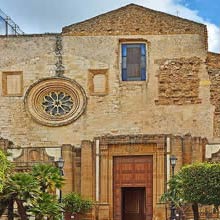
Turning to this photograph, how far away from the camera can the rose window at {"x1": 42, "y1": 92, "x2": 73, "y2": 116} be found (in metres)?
49.1

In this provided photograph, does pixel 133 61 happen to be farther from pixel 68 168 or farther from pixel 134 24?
pixel 68 168

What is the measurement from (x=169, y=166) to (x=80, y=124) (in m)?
6.53

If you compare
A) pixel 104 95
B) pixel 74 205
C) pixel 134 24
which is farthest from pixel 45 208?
pixel 134 24

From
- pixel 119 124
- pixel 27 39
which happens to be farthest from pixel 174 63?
pixel 27 39

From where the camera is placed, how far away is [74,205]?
140 ft

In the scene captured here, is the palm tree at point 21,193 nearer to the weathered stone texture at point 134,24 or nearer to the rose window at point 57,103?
the rose window at point 57,103

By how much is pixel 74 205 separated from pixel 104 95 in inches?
333

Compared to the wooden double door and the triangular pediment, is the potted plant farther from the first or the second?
the triangular pediment

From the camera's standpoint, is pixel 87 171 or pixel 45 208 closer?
pixel 45 208

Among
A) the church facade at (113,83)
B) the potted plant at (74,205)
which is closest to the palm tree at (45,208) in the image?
the potted plant at (74,205)

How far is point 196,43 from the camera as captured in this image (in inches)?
1921

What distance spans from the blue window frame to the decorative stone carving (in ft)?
9.53

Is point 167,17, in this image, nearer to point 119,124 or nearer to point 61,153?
point 119,124

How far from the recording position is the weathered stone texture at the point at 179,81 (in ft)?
158
